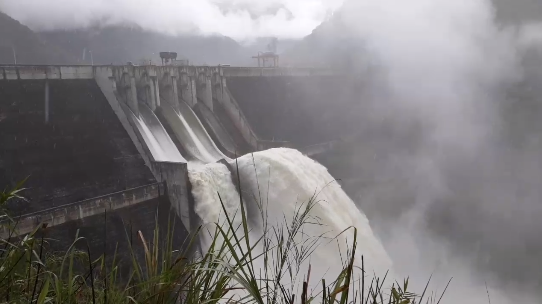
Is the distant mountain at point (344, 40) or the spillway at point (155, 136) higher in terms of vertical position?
the distant mountain at point (344, 40)

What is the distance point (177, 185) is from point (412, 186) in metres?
12.5

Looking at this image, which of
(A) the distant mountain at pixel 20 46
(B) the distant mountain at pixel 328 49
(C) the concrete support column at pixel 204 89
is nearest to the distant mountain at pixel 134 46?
(A) the distant mountain at pixel 20 46

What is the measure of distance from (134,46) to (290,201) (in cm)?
5794

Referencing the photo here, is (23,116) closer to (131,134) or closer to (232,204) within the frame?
(131,134)

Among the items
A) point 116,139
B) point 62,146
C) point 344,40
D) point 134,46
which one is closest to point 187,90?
point 116,139

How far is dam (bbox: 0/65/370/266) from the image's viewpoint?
39.0 feet

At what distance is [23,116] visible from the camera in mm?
13500

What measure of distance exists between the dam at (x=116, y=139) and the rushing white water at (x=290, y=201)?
74 centimetres

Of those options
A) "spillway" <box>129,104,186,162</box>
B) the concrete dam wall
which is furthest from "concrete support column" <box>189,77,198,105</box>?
the concrete dam wall

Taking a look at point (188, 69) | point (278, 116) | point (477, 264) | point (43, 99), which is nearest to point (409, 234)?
point (477, 264)

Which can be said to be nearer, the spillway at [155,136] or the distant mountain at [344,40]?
the spillway at [155,136]

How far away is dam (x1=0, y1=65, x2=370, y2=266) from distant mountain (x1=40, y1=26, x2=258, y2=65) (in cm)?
2300

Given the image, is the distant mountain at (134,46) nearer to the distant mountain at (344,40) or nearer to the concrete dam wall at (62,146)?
the distant mountain at (344,40)

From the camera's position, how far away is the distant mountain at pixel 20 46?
35125 mm
